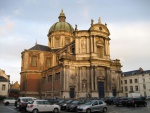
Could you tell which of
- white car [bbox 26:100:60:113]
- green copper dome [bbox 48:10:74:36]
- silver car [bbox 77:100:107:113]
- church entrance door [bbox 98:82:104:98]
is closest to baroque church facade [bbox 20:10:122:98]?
church entrance door [bbox 98:82:104:98]

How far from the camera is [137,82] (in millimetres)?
59812

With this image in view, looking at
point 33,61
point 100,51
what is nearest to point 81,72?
point 100,51

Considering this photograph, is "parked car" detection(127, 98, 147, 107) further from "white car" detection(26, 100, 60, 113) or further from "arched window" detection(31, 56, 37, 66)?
"arched window" detection(31, 56, 37, 66)

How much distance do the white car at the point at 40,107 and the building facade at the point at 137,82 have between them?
4490 cm

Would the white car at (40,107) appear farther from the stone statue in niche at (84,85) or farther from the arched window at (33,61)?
the arched window at (33,61)

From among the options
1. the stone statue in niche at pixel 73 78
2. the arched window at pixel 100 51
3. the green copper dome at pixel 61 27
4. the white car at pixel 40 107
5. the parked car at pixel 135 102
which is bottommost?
the parked car at pixel 135 102

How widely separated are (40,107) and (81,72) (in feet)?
75.6

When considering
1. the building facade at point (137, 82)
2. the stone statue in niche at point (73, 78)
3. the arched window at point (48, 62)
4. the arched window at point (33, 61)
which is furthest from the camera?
the building facade at point (137, 82)

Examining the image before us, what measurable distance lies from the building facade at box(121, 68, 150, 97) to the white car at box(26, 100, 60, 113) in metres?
44.9

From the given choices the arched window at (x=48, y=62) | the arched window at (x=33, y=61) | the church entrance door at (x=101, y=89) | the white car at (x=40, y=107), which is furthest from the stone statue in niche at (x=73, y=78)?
the white car at (x=40, y=107)

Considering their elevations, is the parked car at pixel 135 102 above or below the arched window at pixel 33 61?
below

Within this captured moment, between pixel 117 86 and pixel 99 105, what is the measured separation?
27.5 metres

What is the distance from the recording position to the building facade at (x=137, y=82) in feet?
187

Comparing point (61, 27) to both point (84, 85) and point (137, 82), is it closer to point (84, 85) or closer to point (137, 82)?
point (84, 85)
